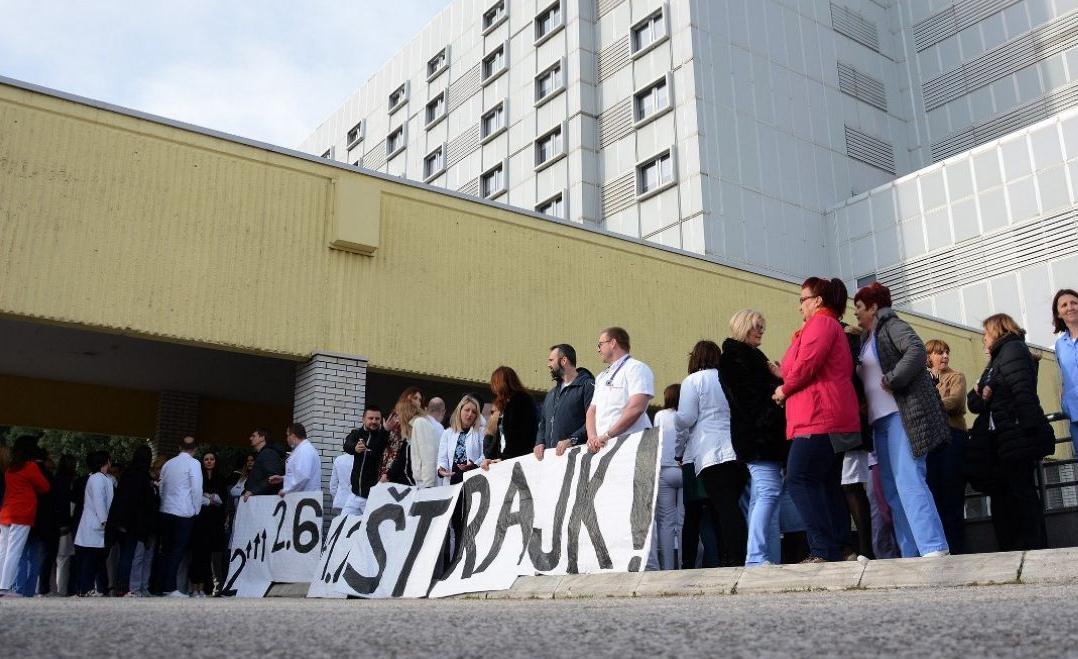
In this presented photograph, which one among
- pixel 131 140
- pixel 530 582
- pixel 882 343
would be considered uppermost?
pixel 131 140

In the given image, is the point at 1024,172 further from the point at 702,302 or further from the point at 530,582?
the point at 530,582

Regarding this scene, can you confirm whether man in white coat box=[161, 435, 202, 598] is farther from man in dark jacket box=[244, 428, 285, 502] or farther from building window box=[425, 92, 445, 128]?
building window box=[425, 92, 445, 128]

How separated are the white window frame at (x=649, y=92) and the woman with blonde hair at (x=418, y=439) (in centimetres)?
2082

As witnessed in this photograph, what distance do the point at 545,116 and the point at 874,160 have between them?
11271mm

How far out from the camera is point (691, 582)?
19.4 feet

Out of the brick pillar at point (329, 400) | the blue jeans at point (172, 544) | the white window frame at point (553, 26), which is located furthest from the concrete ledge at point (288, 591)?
the white window frame at point (553, 26)

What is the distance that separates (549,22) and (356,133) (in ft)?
50.9

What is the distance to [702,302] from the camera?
59.3 feet

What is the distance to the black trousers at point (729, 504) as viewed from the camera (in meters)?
6.85

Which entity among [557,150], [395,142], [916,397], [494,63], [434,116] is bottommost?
[916,397]

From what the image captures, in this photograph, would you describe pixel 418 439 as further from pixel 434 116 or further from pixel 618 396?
pixel 434 116

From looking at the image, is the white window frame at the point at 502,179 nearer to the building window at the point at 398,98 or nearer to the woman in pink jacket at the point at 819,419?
the building window at the point at 398,98

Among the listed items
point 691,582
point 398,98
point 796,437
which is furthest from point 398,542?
point 398,98

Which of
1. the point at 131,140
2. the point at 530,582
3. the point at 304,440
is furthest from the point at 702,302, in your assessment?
the point at 530,582
